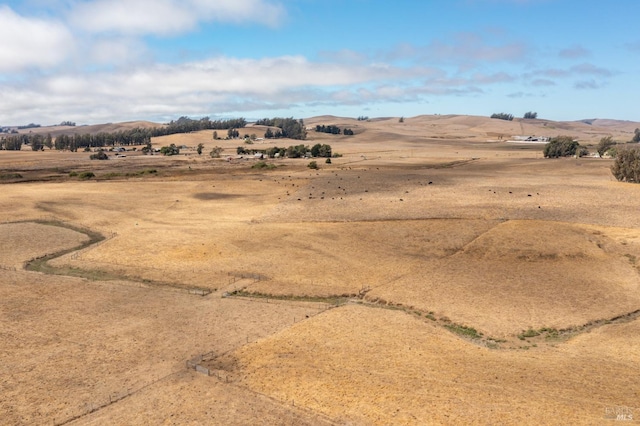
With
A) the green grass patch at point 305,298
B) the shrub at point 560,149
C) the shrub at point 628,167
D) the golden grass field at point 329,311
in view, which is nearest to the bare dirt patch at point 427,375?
the golden grass field at point 329,311

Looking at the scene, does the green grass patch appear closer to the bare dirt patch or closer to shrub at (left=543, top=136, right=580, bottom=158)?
the bare dirt patch

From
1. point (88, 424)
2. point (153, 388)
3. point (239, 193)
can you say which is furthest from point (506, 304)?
point (239, 193)

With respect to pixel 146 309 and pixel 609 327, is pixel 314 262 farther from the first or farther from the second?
pixel 609 327

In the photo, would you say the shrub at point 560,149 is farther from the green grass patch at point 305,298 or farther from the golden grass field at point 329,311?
the green grass patch at point 305,298

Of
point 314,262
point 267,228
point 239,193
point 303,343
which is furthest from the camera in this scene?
point 239,193

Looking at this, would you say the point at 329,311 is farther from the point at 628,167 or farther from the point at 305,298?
the point at 628,167

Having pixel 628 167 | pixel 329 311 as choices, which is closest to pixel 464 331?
pixel 329 311
